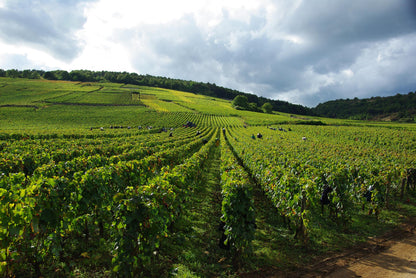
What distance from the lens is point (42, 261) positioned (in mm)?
5430

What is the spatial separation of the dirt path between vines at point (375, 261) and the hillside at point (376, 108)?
132m

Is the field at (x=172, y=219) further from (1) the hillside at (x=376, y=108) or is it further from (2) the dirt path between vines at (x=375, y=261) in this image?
(1) the hillside at (x=376, y=108)

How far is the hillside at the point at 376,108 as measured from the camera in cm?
12449

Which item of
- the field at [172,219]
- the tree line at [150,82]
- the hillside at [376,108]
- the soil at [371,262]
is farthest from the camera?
the tree line at [150,82]

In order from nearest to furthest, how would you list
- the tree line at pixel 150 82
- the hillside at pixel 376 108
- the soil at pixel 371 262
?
the soil at pixel 371 262 → the hillside at pixel 376 108 → the tree line at pixel 150 82

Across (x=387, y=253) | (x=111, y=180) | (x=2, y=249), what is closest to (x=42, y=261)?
(x=2, y=249)

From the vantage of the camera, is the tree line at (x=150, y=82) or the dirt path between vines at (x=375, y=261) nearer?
the dirt path between vines at (x=375, y=261)

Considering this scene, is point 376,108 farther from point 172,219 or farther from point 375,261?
point 172,219

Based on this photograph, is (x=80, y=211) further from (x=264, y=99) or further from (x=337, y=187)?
(x=264, y=99)

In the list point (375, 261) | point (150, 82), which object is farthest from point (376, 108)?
point (375, 261)

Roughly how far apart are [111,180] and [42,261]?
10.9 ft

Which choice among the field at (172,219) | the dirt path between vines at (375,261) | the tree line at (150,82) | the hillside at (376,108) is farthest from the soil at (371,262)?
the hillside at (376,108)

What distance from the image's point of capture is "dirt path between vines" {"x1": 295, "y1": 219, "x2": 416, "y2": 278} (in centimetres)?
612

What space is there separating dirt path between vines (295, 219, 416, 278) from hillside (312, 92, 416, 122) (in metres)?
132
